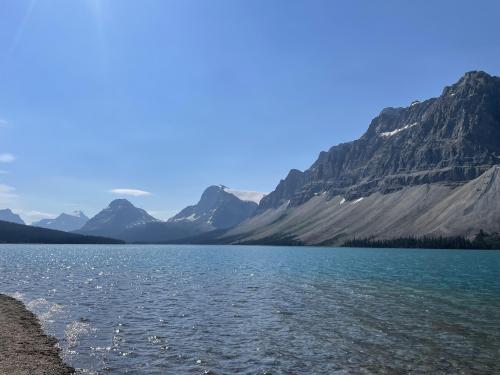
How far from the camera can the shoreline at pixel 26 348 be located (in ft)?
91.9

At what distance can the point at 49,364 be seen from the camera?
29125 millimetres

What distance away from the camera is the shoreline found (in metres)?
28.0

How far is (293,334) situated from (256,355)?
7.98 metres

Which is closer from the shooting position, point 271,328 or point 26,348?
point 26,348

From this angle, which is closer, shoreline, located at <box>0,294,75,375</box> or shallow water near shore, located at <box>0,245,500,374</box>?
shoreline, located at <box>0,294,75,375</box>

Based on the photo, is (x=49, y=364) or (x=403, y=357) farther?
(x=403, y=357)

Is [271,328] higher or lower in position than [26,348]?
higher

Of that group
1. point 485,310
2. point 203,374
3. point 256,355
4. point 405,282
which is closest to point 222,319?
point 256,355

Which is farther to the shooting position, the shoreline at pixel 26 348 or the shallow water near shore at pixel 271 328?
the shallow water near shore at pixel 271 328

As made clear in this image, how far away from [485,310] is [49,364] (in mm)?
47256

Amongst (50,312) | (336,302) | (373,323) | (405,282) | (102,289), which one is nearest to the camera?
(373,323)

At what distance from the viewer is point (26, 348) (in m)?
33.2

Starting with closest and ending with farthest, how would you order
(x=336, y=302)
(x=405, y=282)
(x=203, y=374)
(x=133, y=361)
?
(x=203, y=374) < (x=133, y=361) < (x=336, y=302) < (x=405, y=282)

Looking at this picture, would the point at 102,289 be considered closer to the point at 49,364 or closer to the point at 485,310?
the point at 49,364
